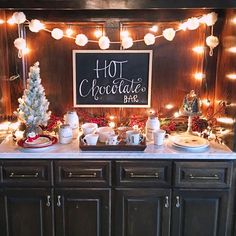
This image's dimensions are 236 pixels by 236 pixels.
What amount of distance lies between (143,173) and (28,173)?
0.76m

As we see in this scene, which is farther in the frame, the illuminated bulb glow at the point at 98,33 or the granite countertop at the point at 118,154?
the illuminated bulb glow at the point at 98,33

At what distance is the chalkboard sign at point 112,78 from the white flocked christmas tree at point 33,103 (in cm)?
37

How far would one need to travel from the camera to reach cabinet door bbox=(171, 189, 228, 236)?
2410 mm

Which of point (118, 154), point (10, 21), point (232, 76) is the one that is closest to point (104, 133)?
point (118, 154)

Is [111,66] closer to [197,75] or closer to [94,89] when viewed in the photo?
[94,89]

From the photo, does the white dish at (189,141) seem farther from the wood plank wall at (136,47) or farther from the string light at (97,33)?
the string light at (97,33)

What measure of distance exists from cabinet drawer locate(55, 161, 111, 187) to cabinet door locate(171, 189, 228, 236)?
491mm

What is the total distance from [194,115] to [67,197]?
1.07 metres

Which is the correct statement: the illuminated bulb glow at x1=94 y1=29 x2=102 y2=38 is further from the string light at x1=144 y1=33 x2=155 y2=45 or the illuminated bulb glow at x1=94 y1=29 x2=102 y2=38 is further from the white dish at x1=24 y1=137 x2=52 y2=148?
the white dish at x1=24 y1=137 x2=52 y2=148

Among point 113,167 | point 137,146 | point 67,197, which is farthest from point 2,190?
point 137,146

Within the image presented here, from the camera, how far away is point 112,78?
2.80 metres

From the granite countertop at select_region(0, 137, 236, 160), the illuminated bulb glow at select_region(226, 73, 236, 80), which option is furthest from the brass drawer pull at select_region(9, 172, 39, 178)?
the illuminated bulb glow at select_region(226, 73, 236, 80)

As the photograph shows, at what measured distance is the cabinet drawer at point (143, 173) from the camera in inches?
93.2

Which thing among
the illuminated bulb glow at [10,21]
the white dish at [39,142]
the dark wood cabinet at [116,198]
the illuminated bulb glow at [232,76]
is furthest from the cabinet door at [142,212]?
the illuminated bulb glow at [10,21]
